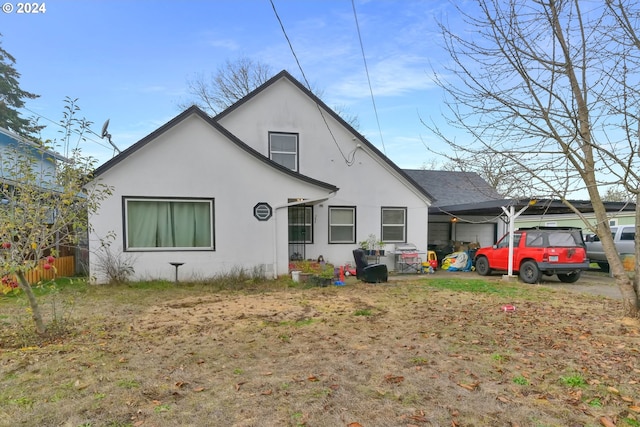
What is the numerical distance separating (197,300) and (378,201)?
780 centimetres

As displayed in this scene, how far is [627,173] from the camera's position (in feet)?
15.1

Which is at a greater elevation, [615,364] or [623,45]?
[623,45]

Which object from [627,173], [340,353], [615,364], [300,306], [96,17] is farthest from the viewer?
[96,17]

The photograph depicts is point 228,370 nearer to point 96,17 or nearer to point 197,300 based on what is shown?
point 197,300

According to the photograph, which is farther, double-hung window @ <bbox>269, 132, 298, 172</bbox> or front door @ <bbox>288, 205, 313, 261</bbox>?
double-hung window @ <bbox>269, 132, 298, 172</bbox>

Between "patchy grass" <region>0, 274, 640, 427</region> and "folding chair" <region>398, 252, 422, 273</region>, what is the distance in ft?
18.0

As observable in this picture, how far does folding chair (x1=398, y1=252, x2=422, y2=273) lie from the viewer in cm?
1270

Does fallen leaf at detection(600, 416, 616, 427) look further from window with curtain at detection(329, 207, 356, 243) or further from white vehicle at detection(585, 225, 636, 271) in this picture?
white vehicle at detection(585, 225, 636, 271)

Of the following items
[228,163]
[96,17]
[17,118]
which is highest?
[17,118]

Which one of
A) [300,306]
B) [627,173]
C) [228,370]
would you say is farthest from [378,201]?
[228,370]

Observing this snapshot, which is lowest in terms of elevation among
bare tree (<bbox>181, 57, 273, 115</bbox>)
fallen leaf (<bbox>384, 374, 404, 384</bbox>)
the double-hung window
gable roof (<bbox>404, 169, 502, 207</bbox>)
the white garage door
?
fallen leaf (<bbox>384, 374, 404, 384</bbox>)

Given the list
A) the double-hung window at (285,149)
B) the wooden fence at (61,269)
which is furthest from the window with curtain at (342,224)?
the wooden fence at (61,269)

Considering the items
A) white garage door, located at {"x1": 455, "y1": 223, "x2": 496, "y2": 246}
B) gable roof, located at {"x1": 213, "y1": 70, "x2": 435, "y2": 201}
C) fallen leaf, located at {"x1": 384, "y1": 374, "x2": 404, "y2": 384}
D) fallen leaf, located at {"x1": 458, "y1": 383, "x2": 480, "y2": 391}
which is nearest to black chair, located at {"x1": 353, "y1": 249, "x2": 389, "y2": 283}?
gable roof, located at {"x1": 213, "y1": 70, "x2": 435, "y2": 201}

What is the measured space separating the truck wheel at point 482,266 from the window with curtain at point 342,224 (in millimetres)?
4834
